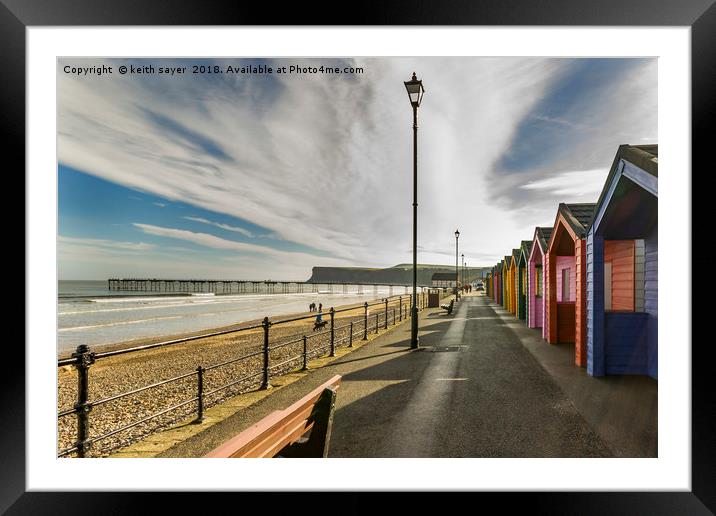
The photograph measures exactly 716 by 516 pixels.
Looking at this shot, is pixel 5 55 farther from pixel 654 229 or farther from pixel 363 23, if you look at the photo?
pixel 654 229

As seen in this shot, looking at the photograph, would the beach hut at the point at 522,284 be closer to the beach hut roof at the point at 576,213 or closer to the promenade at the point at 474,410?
the beach hut roof at the point at 576,213

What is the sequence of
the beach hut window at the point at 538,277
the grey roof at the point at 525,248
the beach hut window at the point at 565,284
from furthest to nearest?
the grey roof at the point at 525,248, the beach hut window at the point at 538,277, the beach hut window at the point at 565,284

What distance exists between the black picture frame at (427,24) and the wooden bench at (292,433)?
2.25ft

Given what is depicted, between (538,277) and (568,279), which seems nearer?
(568,279)

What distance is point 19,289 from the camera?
320 cm

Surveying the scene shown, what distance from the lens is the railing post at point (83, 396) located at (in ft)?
10.9

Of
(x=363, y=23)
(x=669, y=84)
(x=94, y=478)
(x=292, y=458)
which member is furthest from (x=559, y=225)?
(x=94, y=478)

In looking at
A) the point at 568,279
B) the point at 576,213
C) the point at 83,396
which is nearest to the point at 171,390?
the point at 83,396

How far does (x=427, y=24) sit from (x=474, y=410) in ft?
15.3

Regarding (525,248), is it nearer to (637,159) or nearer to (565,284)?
(565,284)

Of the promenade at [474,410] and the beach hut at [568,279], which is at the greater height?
the beach hut at [568,279]

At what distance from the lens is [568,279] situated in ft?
43.3

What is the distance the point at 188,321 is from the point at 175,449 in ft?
83.4

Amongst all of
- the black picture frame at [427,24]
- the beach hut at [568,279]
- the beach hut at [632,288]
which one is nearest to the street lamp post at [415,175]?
the beach hut at [568,279]
